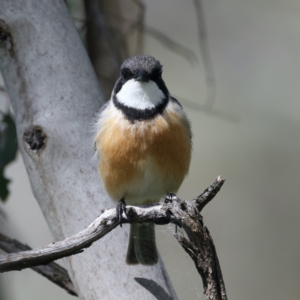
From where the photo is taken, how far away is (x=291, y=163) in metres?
6.87

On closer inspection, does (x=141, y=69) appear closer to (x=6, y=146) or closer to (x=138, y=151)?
(x=138, y=151)

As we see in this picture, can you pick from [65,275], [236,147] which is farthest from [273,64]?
[65,275]

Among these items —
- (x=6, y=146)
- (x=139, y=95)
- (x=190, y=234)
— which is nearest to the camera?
(x=190, y=234)

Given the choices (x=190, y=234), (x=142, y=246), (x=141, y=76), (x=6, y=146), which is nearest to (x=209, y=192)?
(x=190, y=234)

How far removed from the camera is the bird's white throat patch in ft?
10.8

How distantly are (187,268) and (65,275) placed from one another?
90 cm

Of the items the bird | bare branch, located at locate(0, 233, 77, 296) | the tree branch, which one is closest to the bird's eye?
the bird

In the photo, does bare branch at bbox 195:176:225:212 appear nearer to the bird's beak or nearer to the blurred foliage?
the bird's beak

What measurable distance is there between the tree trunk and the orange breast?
100 mm

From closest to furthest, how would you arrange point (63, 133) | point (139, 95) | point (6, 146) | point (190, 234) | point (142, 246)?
point (190, 234), point (142, 246), point (63, 133), point (139, 95), point (6, 146)

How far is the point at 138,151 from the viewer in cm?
316

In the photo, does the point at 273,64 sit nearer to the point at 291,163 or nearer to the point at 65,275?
the point at 291,163

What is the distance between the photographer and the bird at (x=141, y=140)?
3168 millimetres

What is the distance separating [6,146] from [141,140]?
141cm
